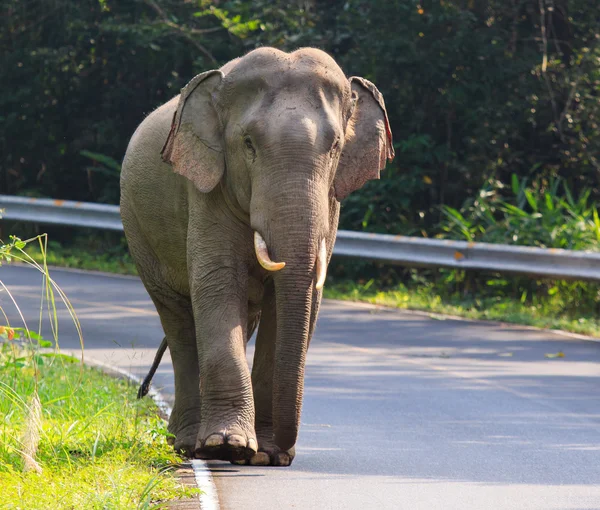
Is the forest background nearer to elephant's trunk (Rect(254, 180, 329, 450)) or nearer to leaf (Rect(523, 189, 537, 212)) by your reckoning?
leaf (Rect(523, 189, 537, 212))

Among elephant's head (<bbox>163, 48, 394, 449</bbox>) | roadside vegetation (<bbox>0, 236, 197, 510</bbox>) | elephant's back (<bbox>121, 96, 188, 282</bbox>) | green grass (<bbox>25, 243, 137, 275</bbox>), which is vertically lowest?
green grass (<bbox>25, 243, 137, 275</bbox>)

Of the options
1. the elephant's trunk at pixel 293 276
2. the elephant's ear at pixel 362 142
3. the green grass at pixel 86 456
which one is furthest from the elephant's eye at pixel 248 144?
the green grass at pixel 86 456

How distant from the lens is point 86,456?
7.66 m

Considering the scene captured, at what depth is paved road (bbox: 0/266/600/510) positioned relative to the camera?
7.46 meters

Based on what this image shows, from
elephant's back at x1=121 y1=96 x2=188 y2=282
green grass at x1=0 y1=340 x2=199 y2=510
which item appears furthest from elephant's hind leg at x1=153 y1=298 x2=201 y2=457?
elephant's back at x1=121 y1=96 x2=188 y2=282

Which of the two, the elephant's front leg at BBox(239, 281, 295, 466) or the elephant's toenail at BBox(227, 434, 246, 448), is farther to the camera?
the elephant's front leg at BBox(239, 281, 295, 466)

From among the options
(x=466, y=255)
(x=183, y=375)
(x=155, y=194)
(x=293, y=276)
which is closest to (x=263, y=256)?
(x=293, y=276)

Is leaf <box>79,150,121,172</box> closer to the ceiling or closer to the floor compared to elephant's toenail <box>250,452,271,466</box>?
closer to the floor

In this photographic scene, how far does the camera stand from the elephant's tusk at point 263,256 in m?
7.14

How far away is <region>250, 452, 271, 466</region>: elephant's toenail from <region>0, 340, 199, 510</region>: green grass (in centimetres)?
46

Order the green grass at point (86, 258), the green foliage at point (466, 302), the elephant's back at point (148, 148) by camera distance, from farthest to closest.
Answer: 1. the green grass at point (86, 258)
2. the green foliage at point (466, 302)
3. the elephant's back at point (148, 148)

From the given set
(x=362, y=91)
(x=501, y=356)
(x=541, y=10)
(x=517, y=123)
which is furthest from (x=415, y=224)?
(x=362, y=91)

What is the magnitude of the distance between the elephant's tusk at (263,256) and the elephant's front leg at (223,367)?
45 centimetres

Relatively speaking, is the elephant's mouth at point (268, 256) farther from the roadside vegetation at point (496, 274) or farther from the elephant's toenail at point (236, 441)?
the roadside vegetation at point (496, 274)
